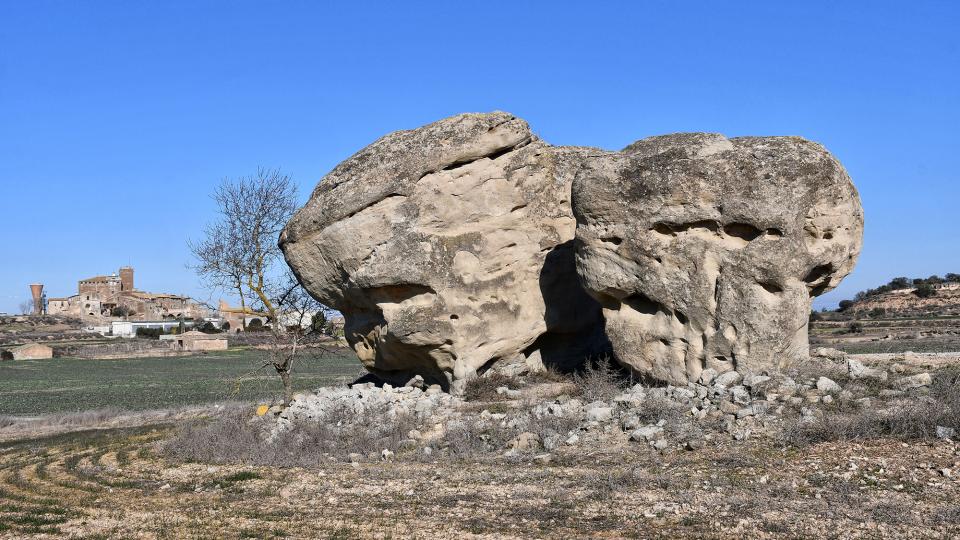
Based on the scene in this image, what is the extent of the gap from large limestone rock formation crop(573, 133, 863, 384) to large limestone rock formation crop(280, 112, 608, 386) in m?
2.26

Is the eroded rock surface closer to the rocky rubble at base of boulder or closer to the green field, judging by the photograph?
the rocky rubble at base of boulder

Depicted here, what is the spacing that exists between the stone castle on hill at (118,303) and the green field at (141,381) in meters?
51.1

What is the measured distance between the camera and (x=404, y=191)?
59.5 ft

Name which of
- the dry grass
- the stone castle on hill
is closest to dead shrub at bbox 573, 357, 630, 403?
the dry grass

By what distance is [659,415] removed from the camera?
1449cm

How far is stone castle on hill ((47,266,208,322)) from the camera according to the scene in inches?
4673

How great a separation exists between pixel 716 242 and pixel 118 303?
11977 centimetres

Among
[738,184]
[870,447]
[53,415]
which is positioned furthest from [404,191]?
[53,415]

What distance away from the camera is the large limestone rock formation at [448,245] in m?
18.1

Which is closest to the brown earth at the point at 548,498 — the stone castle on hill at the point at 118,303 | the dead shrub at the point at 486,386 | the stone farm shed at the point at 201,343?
the dead shrub at the point at 486,386

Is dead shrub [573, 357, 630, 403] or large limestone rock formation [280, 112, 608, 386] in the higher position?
large limestone rock formation [280, 112, 608, 386]

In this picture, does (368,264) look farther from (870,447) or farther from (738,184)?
(870,447)

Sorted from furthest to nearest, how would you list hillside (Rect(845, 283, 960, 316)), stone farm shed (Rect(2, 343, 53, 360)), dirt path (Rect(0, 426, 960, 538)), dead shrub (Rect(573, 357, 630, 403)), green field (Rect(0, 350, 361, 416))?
stone farm shed (Rect(2, 343, 53, 360))
hillside (Rect(845, 283, 960, 316))
green field (Rect(0, 350, 361, 416))
dead shrub (Rect(573, 357, 630, 403))
dirt path (Rect(0, 426, 960, 538))

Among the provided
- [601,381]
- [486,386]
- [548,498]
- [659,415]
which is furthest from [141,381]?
[548,498]
